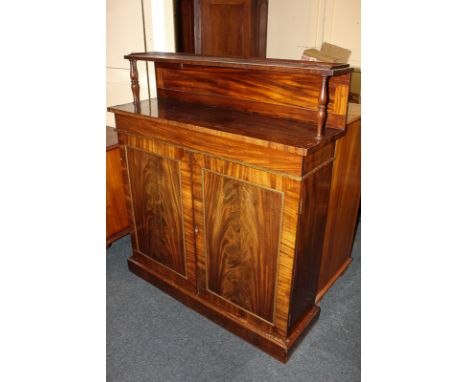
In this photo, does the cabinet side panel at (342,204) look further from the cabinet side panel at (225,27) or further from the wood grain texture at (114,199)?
the cabinet side panel at (225,27)

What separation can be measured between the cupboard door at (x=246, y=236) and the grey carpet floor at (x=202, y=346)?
19 centimetres

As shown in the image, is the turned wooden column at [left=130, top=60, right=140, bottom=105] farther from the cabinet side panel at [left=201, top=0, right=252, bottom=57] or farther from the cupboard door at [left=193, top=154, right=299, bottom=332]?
the cabinet side panel at [left=201, top=0, right=252, bottom=57]

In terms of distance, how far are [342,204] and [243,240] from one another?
24.7 inches

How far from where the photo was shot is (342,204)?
77.0 inches

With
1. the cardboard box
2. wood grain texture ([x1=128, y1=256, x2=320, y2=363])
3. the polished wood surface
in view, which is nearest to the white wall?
the cardboard box

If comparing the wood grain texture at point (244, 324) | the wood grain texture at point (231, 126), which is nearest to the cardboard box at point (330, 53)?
the wood grain texture at point (231, 126)

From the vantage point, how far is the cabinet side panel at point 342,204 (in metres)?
1.73

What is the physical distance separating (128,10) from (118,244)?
66.0 inches
